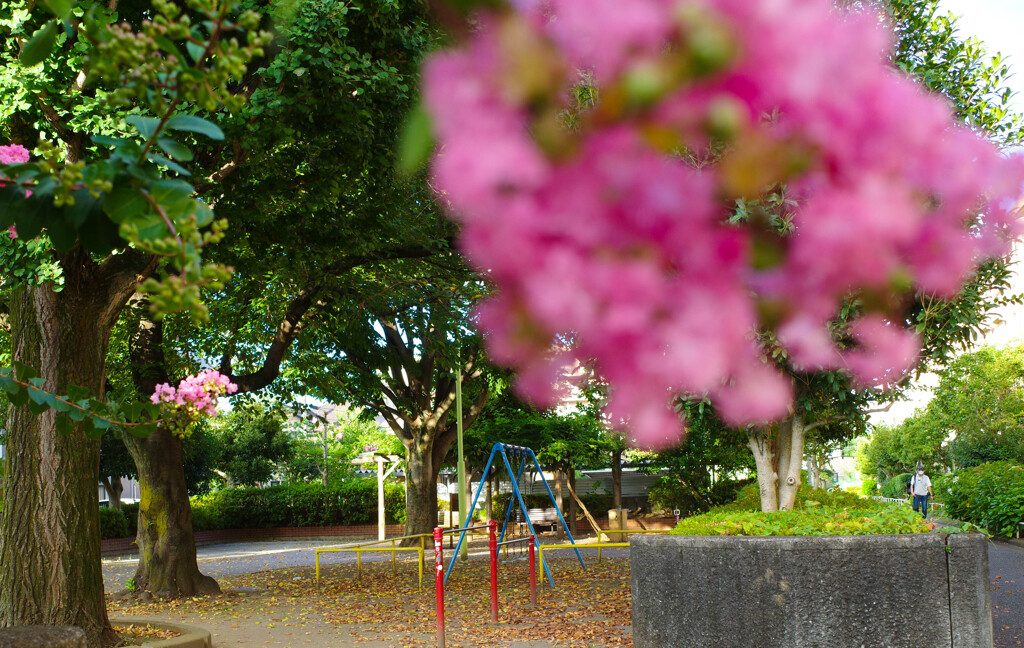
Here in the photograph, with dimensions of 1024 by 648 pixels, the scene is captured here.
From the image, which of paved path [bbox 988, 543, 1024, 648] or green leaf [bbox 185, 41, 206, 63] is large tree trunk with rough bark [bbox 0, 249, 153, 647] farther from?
paved path [bbox 988, 543, 1024, 648]

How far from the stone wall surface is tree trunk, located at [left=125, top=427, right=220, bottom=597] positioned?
9.24 metres

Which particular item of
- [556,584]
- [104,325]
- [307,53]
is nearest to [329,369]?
[556,584]

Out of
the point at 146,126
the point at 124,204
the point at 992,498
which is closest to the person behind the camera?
the point at 124,204

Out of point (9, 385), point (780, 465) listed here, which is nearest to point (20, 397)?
point (9, 385)

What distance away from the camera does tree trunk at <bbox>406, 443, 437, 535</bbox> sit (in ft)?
61.6

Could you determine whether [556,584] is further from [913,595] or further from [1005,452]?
[1005,452]

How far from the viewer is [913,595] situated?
18.1 feet

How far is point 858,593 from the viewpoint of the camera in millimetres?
5516

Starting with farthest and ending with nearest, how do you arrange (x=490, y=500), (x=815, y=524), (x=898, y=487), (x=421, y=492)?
(x=898, y=487), (x=490, y=500), (x=421, y=492), (x=815, y=524)

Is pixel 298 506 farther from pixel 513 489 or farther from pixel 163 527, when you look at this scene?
pixel 163 527

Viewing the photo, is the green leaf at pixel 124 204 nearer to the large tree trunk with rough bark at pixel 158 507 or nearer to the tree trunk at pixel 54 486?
the tree trunk at pixel 54 486

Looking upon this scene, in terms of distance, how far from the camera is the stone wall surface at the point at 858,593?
5.49 m

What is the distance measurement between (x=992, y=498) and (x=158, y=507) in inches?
670

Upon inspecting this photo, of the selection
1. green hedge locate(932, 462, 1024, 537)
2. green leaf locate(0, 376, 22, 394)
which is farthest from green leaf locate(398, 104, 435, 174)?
green hedge locate(932, 462, 1024, 537)
